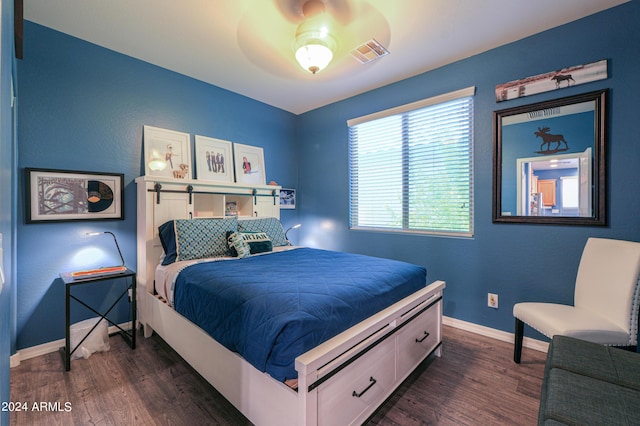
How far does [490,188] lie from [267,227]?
7.77 ft

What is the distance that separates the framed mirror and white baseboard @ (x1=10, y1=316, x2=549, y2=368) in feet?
3.46

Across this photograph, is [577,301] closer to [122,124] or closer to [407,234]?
[407,234]

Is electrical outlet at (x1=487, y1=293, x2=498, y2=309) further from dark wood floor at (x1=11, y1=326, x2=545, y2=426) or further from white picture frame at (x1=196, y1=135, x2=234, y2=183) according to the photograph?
white picture frame at (x1=196, y1=135, x2=234, y2=183)

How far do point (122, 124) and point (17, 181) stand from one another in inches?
36.6

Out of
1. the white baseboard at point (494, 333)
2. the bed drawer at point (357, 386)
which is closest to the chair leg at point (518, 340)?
the white baseboard at point (494, 333)

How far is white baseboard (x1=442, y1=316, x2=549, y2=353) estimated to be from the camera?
7.83 ft

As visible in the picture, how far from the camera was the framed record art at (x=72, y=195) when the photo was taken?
2268 mm

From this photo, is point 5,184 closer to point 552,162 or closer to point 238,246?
point 238,246

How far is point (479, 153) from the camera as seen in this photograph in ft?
8.88

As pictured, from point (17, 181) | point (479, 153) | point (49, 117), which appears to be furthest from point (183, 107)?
point (479, 153)

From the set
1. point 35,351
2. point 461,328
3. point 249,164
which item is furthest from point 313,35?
point 35,351

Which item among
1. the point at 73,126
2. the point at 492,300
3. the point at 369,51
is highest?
the point at 369,51

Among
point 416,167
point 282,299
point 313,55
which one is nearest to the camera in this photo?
point 282,299

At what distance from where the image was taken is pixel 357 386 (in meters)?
1.46
